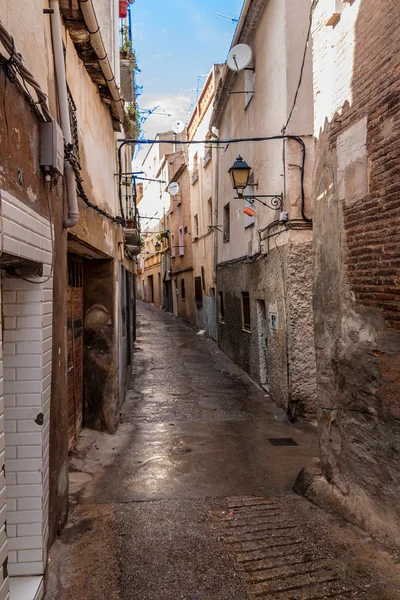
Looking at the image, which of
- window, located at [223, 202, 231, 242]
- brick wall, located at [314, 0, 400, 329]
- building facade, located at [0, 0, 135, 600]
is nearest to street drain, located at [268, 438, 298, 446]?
brick wall, located at [314, 0, 400, 329]

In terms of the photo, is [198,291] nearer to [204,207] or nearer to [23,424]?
[204,207]

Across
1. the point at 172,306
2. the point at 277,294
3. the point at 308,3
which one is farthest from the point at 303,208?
the point at 172,306

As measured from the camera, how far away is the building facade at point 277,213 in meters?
8.20

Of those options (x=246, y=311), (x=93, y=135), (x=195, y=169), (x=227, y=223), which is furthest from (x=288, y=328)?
(x=195, y=169)

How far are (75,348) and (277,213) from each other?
4.39 m

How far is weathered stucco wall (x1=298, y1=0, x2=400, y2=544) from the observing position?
153 inches

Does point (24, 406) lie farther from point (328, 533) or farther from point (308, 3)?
point (308, 3)

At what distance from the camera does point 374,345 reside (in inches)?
163

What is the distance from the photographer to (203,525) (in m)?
4.41

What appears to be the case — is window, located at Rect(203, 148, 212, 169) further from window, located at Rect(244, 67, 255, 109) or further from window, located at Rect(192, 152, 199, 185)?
window, located at Rect(244, 67, 255, 109)

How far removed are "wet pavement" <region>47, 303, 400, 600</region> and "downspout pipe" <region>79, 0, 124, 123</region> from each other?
4776 millimetres

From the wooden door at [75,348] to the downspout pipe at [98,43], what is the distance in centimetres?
241

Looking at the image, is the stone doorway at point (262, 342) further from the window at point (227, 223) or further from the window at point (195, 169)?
the window at point (195, 169)

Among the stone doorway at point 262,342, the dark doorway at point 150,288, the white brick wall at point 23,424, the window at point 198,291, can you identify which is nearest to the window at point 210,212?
the window at point 198,291
